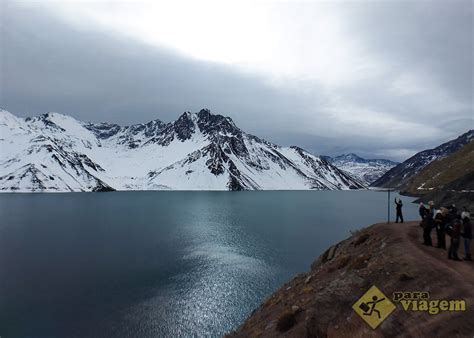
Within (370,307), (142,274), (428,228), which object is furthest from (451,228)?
(142,274)

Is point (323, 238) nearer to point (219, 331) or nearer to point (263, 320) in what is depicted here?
point (219, 331)

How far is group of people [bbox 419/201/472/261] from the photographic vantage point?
2148 centimetres

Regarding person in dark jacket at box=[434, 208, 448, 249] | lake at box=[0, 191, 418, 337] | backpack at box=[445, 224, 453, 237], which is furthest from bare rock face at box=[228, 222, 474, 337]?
lake at box=[0, 191, 418, 337]

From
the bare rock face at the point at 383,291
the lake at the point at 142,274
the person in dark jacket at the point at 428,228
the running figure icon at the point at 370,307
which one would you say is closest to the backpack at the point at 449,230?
the person in dark jacket at the point at 428,228

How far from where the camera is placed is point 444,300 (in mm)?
16625

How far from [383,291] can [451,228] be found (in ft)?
25.2

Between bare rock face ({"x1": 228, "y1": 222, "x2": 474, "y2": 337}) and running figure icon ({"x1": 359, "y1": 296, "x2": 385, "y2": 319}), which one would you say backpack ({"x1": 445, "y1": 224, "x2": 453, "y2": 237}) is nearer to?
bare rock face ({"x1": 228, "y1": 222, "x2": 474, "y2": 337})

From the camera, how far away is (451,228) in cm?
2223

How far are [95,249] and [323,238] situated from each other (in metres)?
55.3

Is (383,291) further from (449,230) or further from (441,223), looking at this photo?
(441,223)

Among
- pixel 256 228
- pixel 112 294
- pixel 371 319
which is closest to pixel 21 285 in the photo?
pixel 112 294

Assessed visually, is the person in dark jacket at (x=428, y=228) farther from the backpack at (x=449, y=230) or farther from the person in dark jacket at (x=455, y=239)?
the person in dark jacket at (x=455, y=239)

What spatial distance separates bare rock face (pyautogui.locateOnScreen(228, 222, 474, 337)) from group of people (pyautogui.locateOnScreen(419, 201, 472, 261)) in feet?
3.02

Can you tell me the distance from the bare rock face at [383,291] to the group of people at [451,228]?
0.92m
